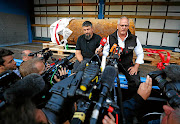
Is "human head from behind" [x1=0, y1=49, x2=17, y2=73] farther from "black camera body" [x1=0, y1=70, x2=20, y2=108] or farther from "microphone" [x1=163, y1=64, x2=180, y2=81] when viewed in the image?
"microphone" [x1=163, y1=64, x2=180, y2=81]

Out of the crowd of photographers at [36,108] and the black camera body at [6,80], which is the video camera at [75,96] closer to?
the crowd of photographers at [36,108]

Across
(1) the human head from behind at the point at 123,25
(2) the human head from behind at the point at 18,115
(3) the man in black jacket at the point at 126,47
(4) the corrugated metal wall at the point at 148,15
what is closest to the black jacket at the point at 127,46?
(3) the man in black jacket at the point at 126,47

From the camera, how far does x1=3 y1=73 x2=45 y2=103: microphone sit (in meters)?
0.72

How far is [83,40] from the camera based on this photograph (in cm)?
335

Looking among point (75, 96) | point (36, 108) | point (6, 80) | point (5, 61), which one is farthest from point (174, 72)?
point (5, 61)

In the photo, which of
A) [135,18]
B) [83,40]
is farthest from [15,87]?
[135,18]

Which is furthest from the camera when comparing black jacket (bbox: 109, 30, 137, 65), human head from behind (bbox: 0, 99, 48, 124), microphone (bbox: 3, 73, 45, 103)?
black jacket (bbox: 109, 30, 137, 65)

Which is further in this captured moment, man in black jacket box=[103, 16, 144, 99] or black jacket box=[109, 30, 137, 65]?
black jacket box=[109, 30, 137, 65]

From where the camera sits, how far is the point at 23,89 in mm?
759

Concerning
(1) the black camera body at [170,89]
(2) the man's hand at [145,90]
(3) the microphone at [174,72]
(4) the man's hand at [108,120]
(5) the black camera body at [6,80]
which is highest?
(3) the microphone at [174,72]

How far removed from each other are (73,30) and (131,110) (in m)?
4.34

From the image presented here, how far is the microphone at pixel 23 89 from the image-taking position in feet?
2.36

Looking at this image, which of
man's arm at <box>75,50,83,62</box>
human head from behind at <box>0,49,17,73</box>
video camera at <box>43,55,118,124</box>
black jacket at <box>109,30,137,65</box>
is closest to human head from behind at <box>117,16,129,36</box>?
black jacket at <box>109,30,137,65</box>

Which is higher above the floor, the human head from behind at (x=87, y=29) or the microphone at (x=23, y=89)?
the human head from behind at (x=87, y=29)
